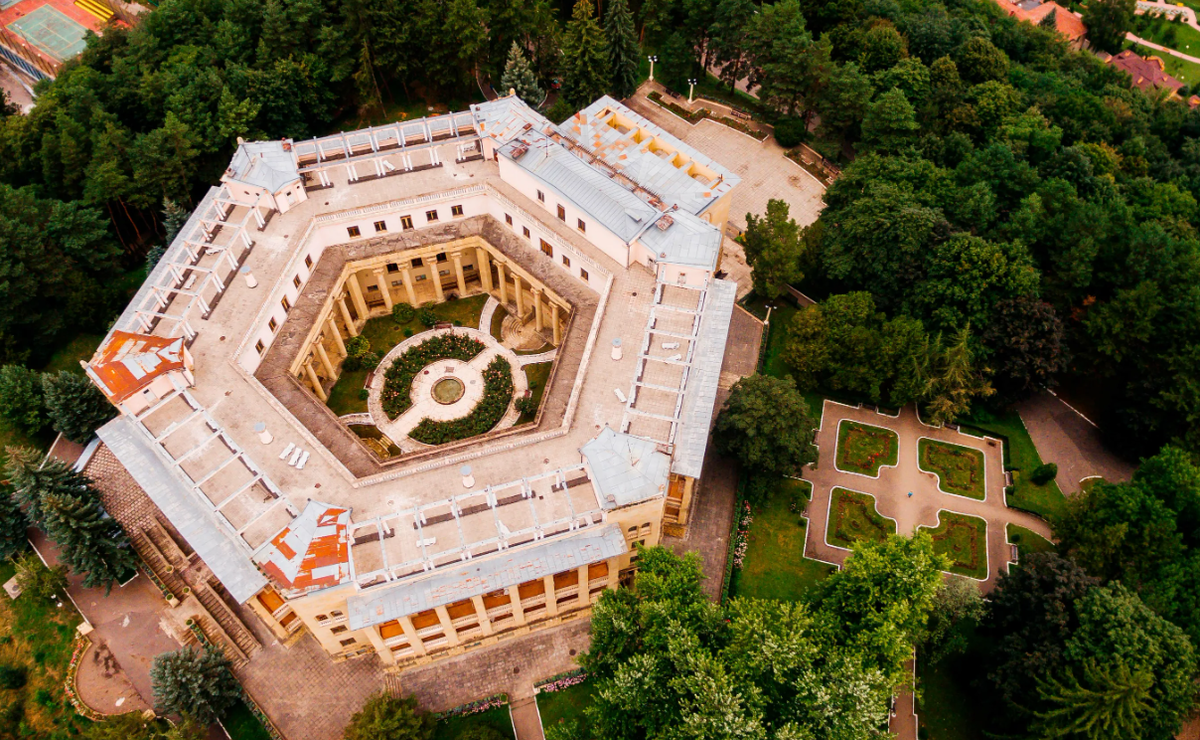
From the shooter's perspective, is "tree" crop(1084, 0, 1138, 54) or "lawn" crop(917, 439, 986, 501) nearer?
"lawn" crop(917, 439, 986, 501)

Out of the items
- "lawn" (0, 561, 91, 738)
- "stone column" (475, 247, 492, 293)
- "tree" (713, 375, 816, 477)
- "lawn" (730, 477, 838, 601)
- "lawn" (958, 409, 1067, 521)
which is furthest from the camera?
"stone column" (475, 247, 492, 293)

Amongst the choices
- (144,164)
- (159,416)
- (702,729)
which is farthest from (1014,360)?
(144,164)

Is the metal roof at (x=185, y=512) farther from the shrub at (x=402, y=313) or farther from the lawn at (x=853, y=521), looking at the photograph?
the lawn at (x=853, y=521)

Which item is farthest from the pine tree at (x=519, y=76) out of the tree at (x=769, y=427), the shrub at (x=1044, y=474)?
the shrub at (x=1044, y=474)

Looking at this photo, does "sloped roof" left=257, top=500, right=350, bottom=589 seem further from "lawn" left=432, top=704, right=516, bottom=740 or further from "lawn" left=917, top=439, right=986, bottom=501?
"lawn" left=917, top=439, right=986, bottom=501

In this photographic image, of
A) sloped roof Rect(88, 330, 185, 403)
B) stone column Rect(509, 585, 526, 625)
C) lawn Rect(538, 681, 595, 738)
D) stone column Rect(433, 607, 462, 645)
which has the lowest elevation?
lawn Rect(538, 681, 595, 738)

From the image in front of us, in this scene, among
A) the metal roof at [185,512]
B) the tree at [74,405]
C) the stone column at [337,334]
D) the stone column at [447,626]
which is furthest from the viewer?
the stone column at [337,334]

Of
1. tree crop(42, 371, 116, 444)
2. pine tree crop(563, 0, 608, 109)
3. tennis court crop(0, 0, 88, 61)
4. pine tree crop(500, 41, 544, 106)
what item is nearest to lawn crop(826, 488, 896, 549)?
pine tree crop(563, 0, 608, 109)
